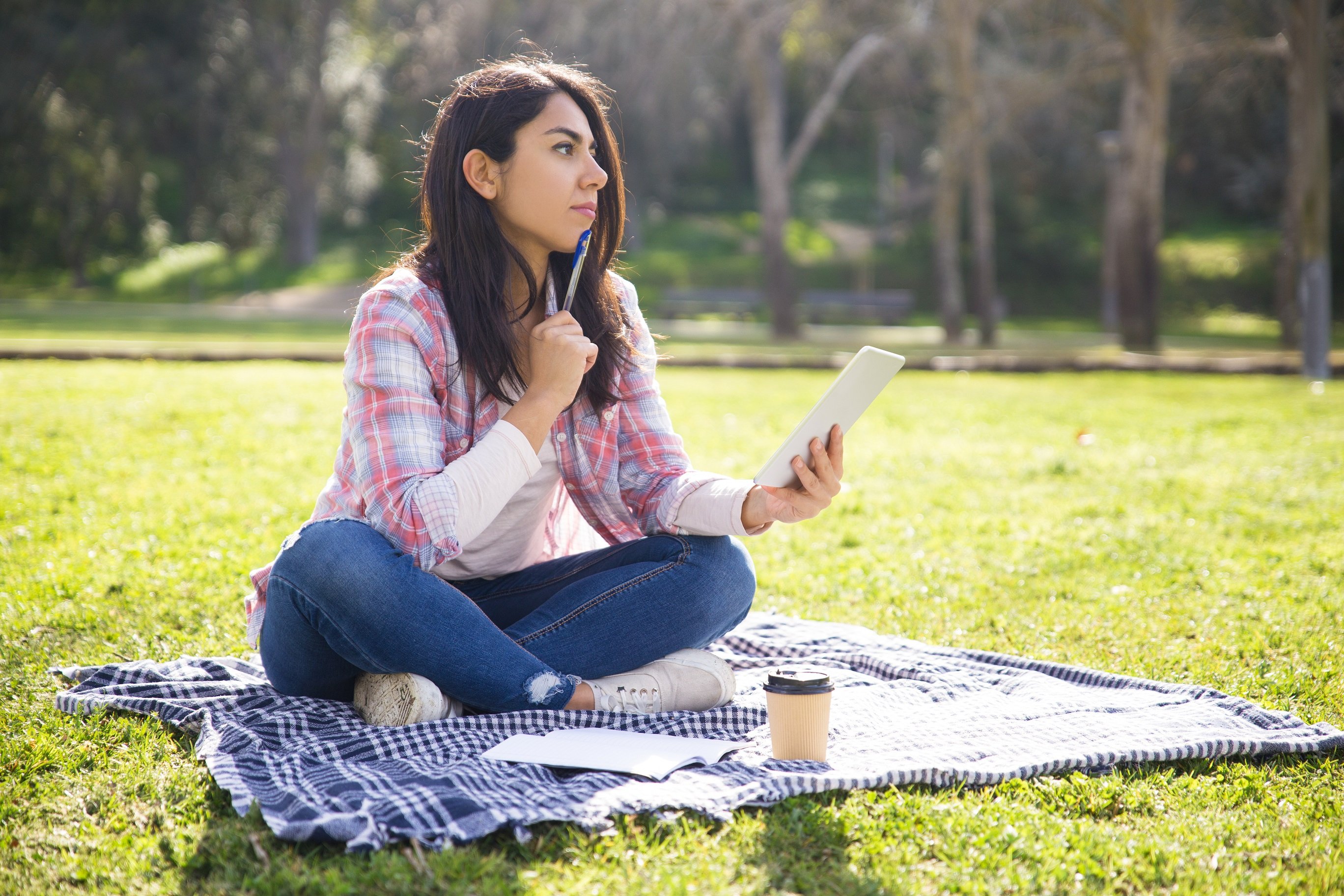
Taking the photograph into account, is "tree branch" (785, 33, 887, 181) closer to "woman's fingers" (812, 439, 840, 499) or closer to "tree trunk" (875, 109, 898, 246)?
"tree trunk" (875, 109, 898, 246)

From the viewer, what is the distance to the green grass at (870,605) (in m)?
2.08

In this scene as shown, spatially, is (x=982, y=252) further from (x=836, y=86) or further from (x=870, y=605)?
(x=870, y=605)

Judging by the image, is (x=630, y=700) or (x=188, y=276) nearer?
(x=630, y=700)

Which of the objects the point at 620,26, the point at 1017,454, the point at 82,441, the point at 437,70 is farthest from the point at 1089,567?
the point at 437,70

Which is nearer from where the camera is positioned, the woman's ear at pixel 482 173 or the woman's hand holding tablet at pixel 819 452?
the woman's hand holding tablet at pixel 819 452

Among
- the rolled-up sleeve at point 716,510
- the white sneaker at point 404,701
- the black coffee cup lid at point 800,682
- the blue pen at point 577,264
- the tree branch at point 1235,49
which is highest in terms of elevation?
the tree branch at point 1235,49

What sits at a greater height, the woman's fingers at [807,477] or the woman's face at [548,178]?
the woman's face at [548,178]

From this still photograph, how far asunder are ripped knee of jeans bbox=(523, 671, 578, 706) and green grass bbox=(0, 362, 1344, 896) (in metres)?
0.48

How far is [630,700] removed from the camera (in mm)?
2771

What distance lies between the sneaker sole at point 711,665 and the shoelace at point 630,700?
10 cm

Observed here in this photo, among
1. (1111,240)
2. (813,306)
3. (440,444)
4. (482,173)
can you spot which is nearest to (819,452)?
(440,444)

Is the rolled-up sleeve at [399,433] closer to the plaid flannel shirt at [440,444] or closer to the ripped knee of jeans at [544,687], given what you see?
the plaid flannel shirt at [440,444]

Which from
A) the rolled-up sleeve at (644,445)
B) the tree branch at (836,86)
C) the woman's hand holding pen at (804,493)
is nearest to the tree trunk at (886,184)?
the tree branch at (836,86)

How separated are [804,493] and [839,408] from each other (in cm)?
25
